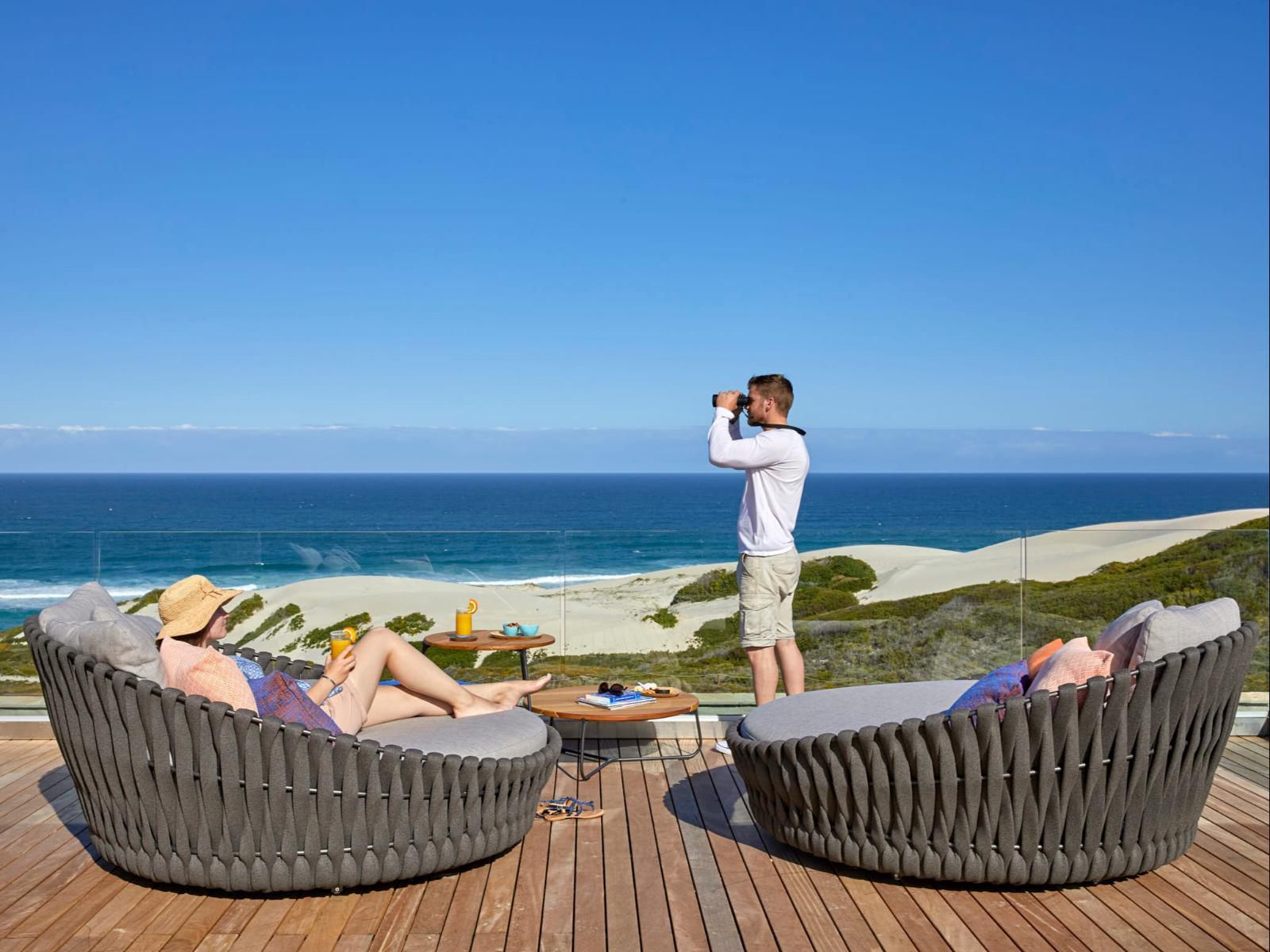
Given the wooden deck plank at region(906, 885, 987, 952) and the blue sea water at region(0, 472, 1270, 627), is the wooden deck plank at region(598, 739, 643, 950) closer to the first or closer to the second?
the wooden deck plank at region(906, 885, 987, 952)

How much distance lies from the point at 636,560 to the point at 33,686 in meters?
3.24

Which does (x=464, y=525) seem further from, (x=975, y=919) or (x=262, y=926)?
(x=975, y=919)

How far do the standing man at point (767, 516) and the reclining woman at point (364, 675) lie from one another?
4.08 feet

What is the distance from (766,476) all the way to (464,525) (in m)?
50.8

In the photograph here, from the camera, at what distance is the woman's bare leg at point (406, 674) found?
12.1 ft

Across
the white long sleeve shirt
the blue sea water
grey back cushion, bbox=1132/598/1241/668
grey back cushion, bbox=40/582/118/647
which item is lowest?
the blue sea water

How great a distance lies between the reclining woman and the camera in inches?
130

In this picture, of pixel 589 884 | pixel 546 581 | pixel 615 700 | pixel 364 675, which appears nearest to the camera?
pixel 589 884

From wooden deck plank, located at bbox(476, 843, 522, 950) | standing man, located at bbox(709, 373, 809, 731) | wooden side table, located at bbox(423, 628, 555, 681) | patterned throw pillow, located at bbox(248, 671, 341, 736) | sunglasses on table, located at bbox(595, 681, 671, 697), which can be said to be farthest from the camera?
wooden side table, located at bbox(423, 628, 555, 681)

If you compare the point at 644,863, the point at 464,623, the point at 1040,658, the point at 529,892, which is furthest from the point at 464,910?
the point at 464,623

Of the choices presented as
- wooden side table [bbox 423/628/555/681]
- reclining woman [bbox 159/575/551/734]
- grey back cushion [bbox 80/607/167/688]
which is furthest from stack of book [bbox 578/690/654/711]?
grey back cushion [bbox 80/607/167/688]

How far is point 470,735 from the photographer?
11.3 ft

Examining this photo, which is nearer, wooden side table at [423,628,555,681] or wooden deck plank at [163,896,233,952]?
wooden deck plank at [163,896,233,952]

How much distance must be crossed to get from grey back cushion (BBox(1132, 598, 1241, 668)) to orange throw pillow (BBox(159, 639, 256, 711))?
2565 millimetres
